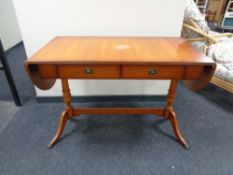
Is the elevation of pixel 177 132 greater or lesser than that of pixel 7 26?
lesser

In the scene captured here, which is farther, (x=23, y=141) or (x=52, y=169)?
(x=23, y=141)

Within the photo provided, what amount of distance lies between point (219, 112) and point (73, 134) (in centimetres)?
160

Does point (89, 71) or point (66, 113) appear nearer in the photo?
point (89, 71)

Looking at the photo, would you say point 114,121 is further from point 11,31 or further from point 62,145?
point 11,31

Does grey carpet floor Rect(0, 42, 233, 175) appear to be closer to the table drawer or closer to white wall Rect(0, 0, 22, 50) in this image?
the table drawer

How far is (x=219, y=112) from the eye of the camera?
1899mm

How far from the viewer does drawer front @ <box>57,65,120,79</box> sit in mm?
1096

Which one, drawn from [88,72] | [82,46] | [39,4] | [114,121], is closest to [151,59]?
[88,72]

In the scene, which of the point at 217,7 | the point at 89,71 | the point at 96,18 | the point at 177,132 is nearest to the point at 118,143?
the point at 177,132

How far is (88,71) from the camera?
110 centimetres

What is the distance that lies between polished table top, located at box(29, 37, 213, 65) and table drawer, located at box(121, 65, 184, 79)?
0.17 ft

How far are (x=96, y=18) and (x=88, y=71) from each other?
736 millimetres

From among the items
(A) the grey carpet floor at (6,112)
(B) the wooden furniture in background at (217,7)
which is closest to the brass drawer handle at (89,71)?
(A) the grey carpet floor at (6,112)

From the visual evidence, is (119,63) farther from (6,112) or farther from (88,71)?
(6,112)
